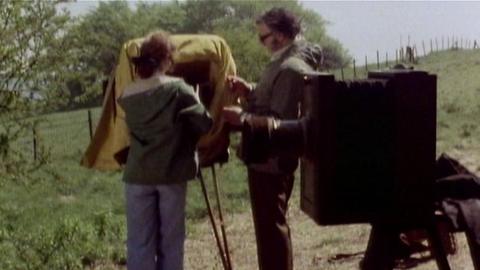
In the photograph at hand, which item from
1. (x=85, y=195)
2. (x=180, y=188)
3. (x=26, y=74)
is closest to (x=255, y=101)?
(x=180, y=188)

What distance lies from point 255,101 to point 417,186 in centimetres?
251

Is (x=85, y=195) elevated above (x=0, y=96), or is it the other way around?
(x=0, y=96)

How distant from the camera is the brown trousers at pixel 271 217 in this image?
4.87 m

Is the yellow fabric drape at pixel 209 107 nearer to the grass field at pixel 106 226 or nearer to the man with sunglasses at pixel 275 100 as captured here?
the man with sunglasses at pixel 275 100

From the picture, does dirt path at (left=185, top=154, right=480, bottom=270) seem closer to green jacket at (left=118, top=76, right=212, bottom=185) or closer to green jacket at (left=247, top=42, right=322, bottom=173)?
green jacket at (left=247, top=42, right=322, bottom=173)

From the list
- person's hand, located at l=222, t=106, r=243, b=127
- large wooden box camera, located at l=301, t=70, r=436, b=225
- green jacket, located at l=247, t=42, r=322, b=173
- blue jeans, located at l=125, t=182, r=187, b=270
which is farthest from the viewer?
blue jeans, located at l=125, t=182, r=187, b=270

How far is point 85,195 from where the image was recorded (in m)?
13.1

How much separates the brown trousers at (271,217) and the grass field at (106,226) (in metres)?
1.37

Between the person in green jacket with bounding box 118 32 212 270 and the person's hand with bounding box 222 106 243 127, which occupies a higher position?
the person's hand with bounding box 222 106 243 127

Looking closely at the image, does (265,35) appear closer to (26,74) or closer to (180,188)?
(180,188)

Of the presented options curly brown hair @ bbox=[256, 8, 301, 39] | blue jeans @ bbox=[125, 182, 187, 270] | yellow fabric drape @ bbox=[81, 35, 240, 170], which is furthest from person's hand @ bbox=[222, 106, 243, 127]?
yellow fabric drape @ bbox=[81, 35, 240, 170]

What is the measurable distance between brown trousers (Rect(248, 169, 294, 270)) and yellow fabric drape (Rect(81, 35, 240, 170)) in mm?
432

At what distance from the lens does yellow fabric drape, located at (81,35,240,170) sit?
5168 millimetres

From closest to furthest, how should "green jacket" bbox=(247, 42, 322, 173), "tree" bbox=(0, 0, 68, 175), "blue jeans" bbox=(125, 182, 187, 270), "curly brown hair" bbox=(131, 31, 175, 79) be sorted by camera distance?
"green jacket" bbox=(247, 42, 322, 173) → "curly brown hair" bbox=(131, 31, 175, 79) → "blue jeans" bbox=(125, 182, 187, 270) → "tree" bbox=(0, 0, 68, 175)
